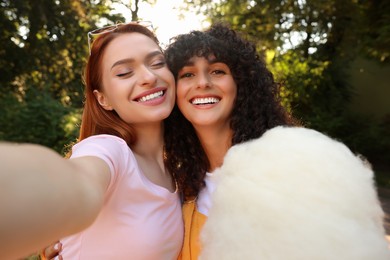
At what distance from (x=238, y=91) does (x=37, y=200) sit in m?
1.62

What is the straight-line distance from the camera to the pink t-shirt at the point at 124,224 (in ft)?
5.30

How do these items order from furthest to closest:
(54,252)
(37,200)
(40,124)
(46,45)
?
(46,45) → (40,124) → (54,252) → (37,200)

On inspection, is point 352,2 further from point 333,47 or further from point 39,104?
point 39,104

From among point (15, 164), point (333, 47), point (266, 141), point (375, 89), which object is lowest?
point (375, 89)

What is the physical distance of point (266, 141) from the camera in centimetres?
145

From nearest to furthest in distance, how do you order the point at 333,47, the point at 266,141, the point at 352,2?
1. the point at 266,141
2. the point at 352,2
3. the point at 333,47

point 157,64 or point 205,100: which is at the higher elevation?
point 157,64

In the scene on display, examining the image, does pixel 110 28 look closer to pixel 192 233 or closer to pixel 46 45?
pixel 192 233

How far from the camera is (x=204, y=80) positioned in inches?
81.7

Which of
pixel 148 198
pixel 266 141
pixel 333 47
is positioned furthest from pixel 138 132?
pixel 333 47

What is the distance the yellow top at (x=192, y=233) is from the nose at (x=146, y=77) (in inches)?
25.6

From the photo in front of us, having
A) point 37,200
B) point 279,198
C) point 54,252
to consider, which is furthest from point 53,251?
point 37,200

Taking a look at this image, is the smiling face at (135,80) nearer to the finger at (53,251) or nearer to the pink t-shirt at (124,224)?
the pink t-shirt at (124,224)

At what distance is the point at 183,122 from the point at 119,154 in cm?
80
